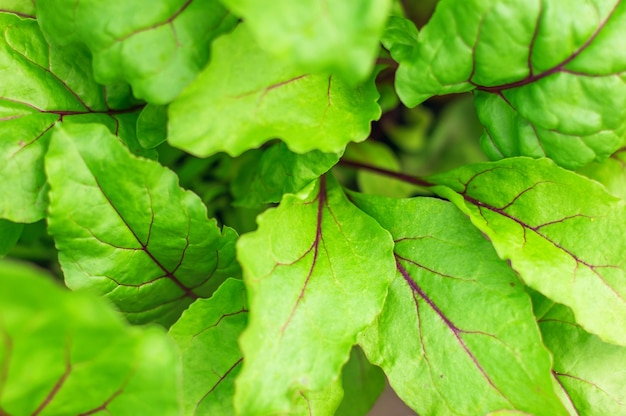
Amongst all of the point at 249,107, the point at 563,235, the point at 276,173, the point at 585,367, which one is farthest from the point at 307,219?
the point at 585,367

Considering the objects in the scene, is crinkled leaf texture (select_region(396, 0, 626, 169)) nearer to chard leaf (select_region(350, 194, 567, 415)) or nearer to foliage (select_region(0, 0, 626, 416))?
foliage (select_region(0, 0, 626, 416))

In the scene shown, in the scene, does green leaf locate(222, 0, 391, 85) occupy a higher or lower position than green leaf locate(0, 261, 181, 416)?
higher

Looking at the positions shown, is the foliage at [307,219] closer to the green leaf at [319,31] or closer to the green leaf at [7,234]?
the green leaf at [7,234]

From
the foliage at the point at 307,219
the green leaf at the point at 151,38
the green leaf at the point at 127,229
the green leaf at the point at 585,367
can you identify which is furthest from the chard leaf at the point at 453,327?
the green leaf at the point at 151,38

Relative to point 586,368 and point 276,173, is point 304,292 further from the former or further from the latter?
point 586,368

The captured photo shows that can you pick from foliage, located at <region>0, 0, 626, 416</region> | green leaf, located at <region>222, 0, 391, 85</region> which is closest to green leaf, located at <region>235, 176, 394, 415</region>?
foliage, located at <region>0, 0, 626, 416</region>

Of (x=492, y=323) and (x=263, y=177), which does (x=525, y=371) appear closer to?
(x=492, y=323)
